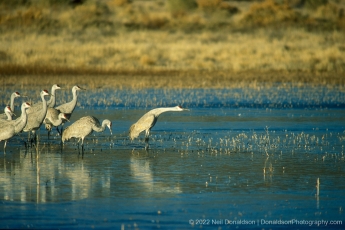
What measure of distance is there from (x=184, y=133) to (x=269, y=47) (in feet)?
69.1

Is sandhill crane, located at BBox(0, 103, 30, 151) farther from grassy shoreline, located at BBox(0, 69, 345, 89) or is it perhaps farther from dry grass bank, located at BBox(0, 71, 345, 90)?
grassy shoreline, located at BBox(0, 69, 345, 89)

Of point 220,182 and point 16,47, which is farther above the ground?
point 16,47

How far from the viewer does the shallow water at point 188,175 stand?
884 cm

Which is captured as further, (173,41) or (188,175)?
(173,41)

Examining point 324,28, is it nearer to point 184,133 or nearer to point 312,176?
point 184,133

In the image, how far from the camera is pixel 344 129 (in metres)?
17.0

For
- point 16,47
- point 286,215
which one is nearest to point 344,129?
point 286,215

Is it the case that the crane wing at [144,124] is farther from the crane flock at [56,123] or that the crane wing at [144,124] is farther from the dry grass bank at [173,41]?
the dry grass bank at [173,41]

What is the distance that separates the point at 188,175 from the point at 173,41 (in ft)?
96.3

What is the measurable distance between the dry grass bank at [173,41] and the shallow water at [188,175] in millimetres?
11074

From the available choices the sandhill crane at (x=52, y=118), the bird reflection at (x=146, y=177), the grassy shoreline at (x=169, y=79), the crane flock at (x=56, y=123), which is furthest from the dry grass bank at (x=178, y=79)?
the bird reflection at (x=146, y=177)

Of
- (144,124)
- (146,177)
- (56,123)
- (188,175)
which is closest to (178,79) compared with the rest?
(56,123)

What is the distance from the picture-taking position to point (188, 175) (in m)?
11.4

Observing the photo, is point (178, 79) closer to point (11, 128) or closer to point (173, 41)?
point (173, 41)
